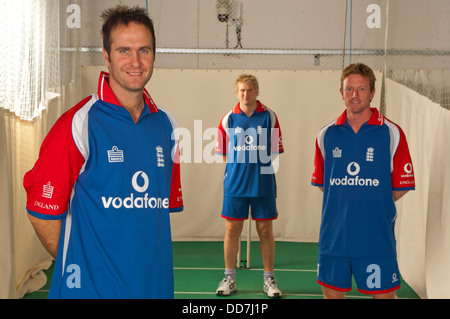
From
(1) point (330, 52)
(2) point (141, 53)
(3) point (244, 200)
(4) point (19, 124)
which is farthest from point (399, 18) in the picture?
(2) point (141, 53)

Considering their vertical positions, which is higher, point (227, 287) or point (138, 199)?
point (138, 199)

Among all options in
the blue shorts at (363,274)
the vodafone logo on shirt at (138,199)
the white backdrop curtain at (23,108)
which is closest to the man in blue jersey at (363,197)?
the blue shorts at (363,274)

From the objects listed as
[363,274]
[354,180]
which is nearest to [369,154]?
[354,180]

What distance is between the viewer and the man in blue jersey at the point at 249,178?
17.7 ft

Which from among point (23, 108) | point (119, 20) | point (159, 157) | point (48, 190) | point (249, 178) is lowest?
point (249, 178)

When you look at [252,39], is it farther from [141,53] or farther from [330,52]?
[141,53]

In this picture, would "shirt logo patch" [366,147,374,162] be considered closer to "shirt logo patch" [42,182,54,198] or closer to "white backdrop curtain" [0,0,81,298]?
"shirt logo patch" [42,182,54,198]

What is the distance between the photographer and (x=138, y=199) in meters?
2.12

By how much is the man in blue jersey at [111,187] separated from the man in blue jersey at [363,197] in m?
1.52

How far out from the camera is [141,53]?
2152mm

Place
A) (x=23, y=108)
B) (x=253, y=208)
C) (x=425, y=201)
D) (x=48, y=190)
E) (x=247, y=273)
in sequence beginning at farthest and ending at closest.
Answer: (x=247, y=273) < (x=253, y=208) < (x=23, y=108) < (x=425, y=201) < (x=48, y=190)

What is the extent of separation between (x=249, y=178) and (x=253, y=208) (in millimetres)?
303

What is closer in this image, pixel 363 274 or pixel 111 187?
pixel 111 187

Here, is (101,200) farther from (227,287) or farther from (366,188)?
(227,287)
